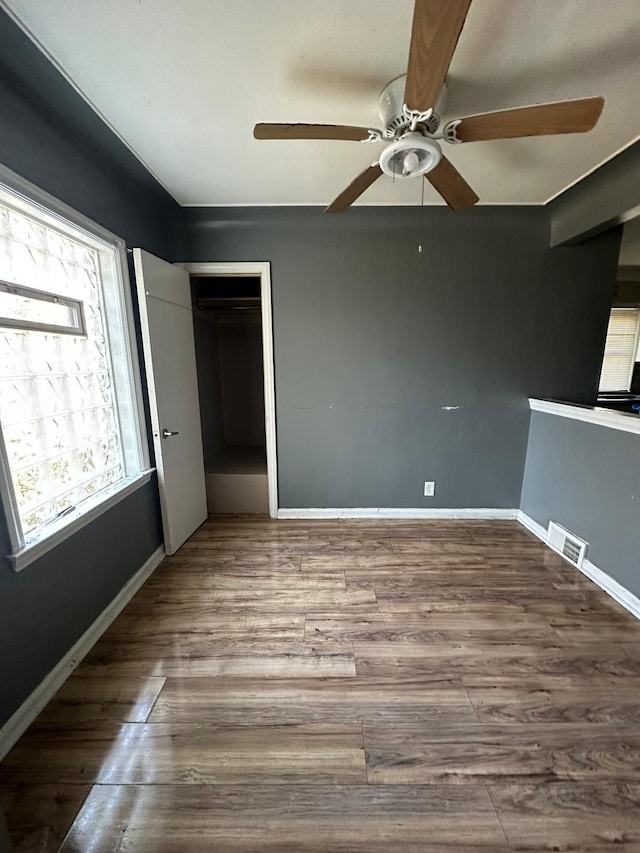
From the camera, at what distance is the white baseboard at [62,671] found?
4.17ft

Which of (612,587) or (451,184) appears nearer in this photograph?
Result: (451,184)

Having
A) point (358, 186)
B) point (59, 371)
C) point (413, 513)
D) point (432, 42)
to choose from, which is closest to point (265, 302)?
point (358, 186)

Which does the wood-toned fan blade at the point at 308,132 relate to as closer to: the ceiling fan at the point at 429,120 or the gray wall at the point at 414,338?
the ceiling fan at the point at 429,120

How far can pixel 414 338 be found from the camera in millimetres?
2766

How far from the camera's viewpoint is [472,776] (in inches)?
45.4

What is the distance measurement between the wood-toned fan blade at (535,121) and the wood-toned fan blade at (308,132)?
0.41 metres

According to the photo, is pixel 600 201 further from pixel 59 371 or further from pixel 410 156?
pixel 59 371

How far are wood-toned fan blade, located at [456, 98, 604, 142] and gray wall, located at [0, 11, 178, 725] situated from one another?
5.63 feet

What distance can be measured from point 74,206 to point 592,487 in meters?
3.54

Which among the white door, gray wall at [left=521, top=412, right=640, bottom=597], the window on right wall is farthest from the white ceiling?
the window on right wall

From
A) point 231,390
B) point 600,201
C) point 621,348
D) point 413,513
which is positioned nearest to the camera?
point 600,201

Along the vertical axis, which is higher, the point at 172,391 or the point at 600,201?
the point at 600,201

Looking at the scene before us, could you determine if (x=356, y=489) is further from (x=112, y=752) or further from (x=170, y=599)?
(x=112, y=752)

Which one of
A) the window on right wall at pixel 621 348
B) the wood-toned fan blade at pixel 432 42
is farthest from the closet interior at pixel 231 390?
the window on right wall at pixel 621 348
